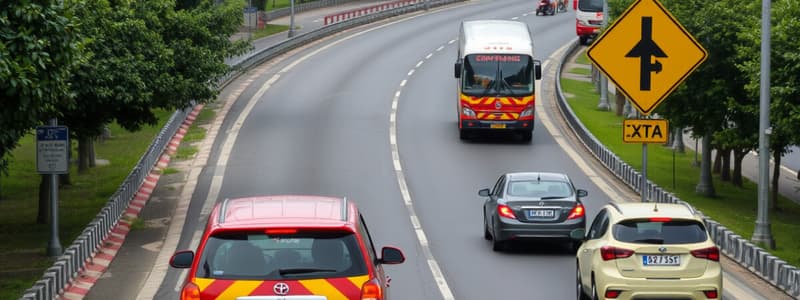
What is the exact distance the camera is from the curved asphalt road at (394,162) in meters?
23.3

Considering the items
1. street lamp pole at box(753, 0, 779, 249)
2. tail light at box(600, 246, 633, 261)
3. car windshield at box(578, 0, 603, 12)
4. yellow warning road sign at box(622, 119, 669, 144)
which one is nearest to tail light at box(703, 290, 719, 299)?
tail light at box(600, 246, 633, 261)

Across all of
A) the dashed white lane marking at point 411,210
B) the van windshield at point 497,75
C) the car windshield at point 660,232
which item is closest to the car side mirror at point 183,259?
the car windshield at point 660,232

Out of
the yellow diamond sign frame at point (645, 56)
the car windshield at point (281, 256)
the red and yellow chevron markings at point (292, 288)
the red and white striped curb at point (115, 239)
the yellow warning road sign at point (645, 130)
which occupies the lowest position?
the red and white striped curb at point (115, 239)

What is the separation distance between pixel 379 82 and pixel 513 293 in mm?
37032

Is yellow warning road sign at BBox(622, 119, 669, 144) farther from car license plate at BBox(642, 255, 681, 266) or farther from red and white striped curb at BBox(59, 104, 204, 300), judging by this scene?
red and white striped curb at BBox(59, 104, 204, 300)

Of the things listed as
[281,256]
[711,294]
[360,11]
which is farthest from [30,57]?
[360,11]

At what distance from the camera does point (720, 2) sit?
124 ft

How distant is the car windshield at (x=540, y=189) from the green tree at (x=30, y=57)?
9114mm

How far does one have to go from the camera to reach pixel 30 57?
17.6 metres

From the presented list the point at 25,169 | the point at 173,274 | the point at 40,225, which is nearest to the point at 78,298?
the point at 173,274

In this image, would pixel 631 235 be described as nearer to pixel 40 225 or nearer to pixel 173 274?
pixel 173 274

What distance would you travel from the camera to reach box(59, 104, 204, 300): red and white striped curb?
Result: 22350 mm

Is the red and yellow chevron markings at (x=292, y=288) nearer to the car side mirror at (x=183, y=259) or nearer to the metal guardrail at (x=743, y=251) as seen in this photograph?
the car side mirror at (x=183, y=259)

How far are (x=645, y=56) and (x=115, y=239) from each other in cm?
1150
